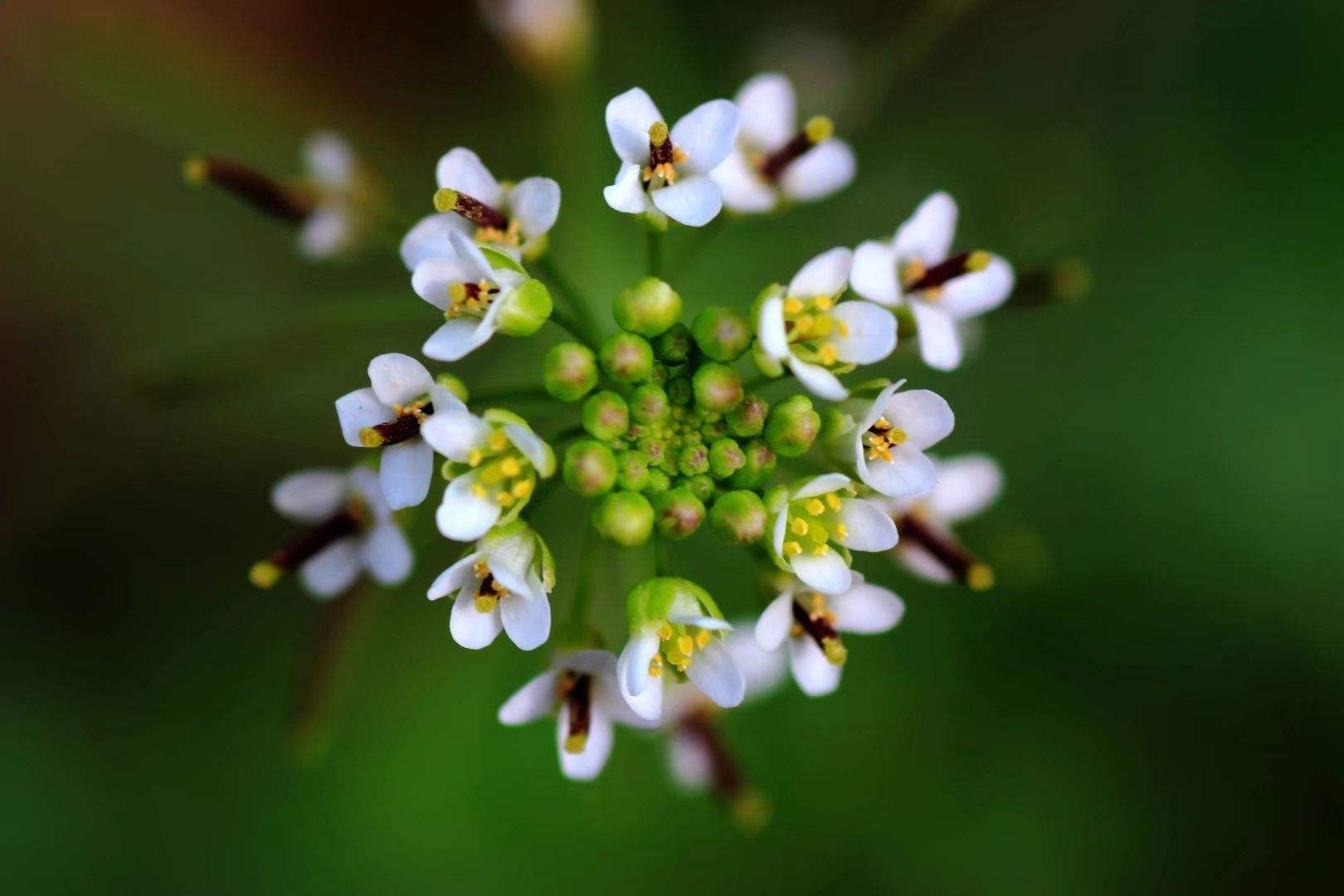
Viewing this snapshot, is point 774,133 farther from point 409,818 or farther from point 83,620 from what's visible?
point 83,620

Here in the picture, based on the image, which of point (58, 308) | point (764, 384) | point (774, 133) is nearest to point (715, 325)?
point (764, 384)

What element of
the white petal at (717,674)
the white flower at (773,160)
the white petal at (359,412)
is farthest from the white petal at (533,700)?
the white flower at (773,160)

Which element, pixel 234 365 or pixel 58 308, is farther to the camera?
pixel 58 308

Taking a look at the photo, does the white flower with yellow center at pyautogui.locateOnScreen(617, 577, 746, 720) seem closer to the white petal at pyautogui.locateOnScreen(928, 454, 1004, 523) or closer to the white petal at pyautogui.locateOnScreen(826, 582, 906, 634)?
the white petal at pyautogui.locateOnScreen(826, 582, 906, 634)

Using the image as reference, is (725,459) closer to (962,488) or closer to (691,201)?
(691,201)

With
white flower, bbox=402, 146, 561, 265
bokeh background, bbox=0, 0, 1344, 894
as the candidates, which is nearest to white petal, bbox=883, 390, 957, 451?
white flower, bbox=402, 146, 561, 265

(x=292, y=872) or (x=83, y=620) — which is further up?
(x=83, y=620)

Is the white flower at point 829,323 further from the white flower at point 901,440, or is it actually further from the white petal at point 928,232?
the white petal at point 928,232

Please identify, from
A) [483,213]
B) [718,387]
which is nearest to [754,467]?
[718,387]

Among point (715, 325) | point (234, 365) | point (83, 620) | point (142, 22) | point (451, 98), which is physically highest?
point (142, 22)
